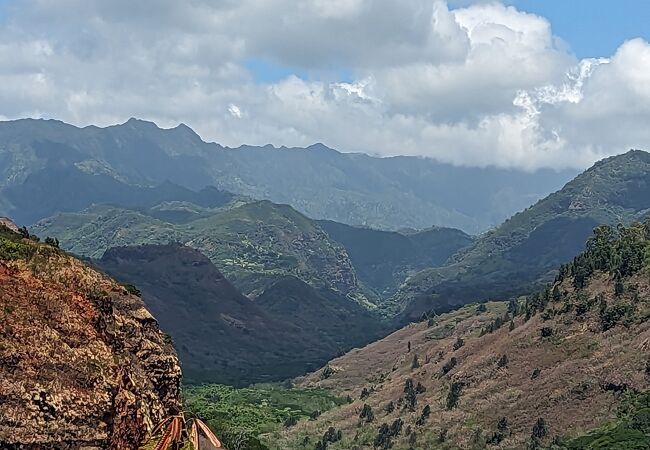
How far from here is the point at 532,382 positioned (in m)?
139

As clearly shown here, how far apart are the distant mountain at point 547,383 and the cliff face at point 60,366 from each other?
2998 inches

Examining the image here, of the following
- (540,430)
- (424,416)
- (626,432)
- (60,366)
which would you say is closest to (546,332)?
(424,416)

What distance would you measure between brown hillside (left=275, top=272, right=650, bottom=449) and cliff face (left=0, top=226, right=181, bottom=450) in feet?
282

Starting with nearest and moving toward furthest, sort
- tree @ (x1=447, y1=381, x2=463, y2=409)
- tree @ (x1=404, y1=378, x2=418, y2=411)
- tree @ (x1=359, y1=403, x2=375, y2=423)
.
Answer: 1. tree @ (x1=447, y1=381, x2=463, y2=409)
2. tree @ (x1=404, y1=378, x2=418, y2=411)
3. tree @ (x1=359, y1=403, x2=375, y2=423)

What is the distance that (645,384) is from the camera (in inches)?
4660

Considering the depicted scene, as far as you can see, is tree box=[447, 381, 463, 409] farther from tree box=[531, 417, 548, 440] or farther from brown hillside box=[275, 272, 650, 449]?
tree box=[531, 417, 548, 440]

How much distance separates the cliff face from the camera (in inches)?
1793

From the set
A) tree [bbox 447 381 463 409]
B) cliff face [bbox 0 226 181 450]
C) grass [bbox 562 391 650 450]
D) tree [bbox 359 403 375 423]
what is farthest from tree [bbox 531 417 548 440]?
cliff face [bbox 0 226 181 450]

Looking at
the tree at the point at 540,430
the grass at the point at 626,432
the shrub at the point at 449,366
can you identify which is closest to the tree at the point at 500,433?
the tree at the point at 540,430

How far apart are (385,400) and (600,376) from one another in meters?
60.8

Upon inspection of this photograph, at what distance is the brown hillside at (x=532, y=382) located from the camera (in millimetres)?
124125

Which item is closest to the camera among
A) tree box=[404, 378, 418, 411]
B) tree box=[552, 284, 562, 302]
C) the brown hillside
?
the brown hillside

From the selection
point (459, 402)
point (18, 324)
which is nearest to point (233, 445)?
point (459, 402)

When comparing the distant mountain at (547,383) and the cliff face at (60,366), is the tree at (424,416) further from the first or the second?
the cliff face at (60,366)
